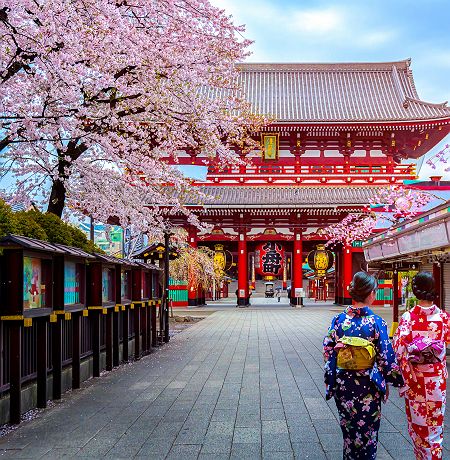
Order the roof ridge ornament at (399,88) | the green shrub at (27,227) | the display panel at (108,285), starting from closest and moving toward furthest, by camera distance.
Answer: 1. the green shrub at (27,227)
2. the display panel at (108,285)
3. the roof ridge ornament at (399,88)

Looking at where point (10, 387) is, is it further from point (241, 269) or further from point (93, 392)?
point (241, 269)

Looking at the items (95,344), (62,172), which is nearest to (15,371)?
(95,344)

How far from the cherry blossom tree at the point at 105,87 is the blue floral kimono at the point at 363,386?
5.95 metres

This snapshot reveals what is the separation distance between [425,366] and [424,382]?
12 centimetres

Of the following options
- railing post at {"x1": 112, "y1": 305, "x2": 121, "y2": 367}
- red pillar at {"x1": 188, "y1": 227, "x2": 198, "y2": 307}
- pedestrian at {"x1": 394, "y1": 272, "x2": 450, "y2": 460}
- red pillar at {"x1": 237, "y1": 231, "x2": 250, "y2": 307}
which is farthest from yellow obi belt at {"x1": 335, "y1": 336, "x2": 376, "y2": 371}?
red pillar at {"x1": 237, "y1": 231, "x2": 250, "y2": 307}

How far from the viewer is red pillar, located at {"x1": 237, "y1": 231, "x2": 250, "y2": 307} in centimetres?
3453

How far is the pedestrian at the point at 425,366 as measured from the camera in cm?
493

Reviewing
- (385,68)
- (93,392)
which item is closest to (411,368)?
(93,392)

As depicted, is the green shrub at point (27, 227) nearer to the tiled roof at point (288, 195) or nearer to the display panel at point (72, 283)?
the display panel at point (72, 283)

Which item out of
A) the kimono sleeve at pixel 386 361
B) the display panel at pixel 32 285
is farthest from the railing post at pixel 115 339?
the kimono sleeve at pixel 386 361

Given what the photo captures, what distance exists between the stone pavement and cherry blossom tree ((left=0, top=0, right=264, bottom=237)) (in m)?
4.43

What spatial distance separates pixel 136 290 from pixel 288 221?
73.1 ft

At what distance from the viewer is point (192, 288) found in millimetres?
34625

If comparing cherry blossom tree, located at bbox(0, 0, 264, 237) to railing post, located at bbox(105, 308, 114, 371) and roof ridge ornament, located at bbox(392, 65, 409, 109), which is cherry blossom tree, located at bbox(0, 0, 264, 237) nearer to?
railing post, located at bbox(105, 308, 114, 371)
